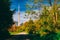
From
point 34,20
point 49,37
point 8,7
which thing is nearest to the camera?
point 49,37

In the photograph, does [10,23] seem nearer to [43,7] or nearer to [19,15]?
[43,7]

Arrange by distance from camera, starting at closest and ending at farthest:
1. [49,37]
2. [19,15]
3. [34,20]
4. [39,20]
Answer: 1. [49,37]
2. [39,20]
3. [34,20]
4. [19,15]

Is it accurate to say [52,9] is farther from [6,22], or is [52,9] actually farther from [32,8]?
[6,22]

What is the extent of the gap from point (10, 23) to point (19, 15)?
13.9 m

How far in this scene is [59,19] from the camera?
31688mm

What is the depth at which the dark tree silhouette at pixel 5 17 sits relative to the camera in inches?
924

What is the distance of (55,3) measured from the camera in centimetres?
3250

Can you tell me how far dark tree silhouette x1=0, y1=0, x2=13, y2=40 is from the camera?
77.0 feet

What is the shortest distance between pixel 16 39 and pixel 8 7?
3491mm

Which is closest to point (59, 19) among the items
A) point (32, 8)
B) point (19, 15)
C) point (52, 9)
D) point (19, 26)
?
point (52, 9)

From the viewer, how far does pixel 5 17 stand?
23.8 meters

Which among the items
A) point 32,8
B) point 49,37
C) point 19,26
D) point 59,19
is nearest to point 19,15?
point 19,26

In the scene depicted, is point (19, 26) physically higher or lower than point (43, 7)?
lower

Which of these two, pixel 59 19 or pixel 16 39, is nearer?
pixel 16 39
